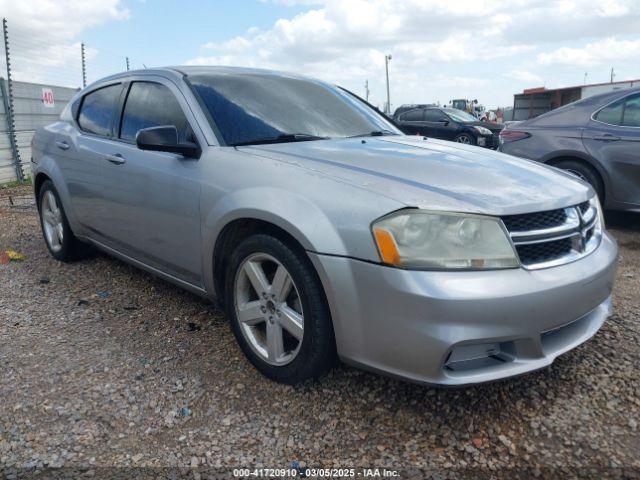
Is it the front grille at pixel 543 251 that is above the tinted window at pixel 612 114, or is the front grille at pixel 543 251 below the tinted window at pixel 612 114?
below

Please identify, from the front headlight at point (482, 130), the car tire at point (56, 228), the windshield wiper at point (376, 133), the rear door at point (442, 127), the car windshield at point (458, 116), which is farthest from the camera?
the car windshield at point (458, 116)

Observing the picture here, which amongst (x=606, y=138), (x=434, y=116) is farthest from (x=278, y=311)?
(x=434, y=116)

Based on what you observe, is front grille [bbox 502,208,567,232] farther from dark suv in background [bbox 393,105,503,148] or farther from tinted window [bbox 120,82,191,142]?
dark suv in background [bbox 393,105,503,148]

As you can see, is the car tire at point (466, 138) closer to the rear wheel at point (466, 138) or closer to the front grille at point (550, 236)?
the rear wheel at point (466, 138)

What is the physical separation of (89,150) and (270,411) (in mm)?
2436

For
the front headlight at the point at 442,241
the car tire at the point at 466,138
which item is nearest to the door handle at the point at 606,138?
the front headlight at the point at 442,241

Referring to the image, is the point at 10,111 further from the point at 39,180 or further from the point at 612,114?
the point at 612,114

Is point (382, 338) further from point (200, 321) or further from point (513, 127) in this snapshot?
point (513, 127)

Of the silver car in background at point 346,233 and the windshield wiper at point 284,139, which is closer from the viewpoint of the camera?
the silver car in background at point 346,233

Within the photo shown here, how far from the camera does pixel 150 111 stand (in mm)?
3422

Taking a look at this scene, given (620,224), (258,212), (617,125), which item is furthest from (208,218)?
(620,224)

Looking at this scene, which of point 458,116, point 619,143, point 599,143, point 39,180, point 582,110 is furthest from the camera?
point 458,116

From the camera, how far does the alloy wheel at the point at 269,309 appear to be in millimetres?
2402

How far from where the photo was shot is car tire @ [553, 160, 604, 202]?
538cm
